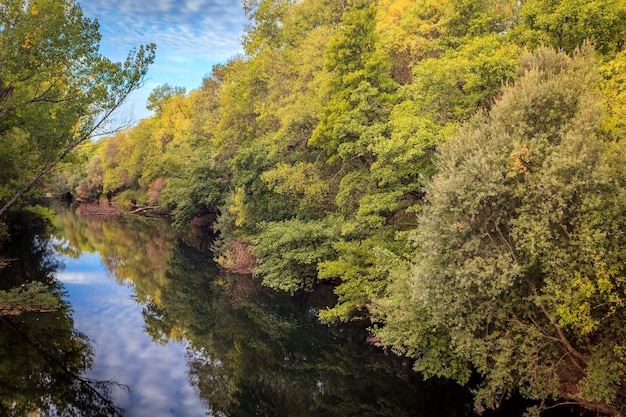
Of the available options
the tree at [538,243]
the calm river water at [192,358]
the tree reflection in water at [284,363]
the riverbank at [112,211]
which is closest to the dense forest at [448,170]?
the tree at [538,243]

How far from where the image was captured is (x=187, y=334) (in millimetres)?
22359

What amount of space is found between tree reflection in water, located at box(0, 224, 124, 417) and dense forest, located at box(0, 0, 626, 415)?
19.1 feet

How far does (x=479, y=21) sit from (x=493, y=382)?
17.1 m

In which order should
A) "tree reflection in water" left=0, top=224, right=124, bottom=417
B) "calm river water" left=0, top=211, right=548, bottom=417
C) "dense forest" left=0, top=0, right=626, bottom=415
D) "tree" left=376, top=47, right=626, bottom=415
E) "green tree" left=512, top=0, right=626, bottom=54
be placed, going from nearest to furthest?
"tree" left=376, top=47, right=626, bottom=415
"dense forest" left=0, top=0, right=626, bottom=415
"tree reflection in water" left=0, top=224, right=124, bottom=417
"calm river water" left=0, top=211, right=548, bottom=417
"green tree" left=512, top=0, right=626, bottom=54

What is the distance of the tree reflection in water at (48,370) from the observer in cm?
1430

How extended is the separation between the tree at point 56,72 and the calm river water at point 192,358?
6.83 meters

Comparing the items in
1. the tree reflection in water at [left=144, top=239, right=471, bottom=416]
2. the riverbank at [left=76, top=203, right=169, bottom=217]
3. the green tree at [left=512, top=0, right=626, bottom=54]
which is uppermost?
the riverbank at [left=76, top=203, right=169, bottom=217]

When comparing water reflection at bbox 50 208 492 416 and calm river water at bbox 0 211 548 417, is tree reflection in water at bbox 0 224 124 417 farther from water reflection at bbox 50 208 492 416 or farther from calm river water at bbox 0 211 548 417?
water reflection at bbox 50 208 492 416

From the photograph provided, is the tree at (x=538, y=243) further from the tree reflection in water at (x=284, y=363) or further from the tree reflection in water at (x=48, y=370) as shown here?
the tree reflection in water at (x=48, y=370)

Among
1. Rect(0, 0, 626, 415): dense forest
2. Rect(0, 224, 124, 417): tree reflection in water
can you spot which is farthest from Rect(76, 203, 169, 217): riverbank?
Rect(0, 224, 124, 417): tree reflection in water

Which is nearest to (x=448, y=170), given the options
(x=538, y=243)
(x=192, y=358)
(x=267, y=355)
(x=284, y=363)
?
(x=538, y=243)

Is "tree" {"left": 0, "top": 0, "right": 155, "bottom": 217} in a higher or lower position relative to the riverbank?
lower

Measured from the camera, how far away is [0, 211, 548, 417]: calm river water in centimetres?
1544

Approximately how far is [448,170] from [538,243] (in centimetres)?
356
